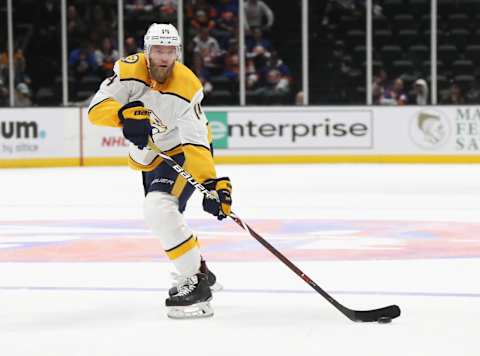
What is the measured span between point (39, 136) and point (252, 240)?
6.50 meters

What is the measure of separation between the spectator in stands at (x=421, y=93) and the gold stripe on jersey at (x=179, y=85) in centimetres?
946

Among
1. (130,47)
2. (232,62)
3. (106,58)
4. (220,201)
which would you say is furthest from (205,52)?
(220,201)

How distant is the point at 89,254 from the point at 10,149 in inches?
262

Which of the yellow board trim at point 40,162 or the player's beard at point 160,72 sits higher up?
the player's beard at point 160,72

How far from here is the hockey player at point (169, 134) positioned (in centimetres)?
384

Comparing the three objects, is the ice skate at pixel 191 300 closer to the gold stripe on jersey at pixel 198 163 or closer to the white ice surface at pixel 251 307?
the white ice surface at pixel 251 307

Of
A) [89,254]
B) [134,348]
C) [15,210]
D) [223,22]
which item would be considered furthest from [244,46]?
[134,348]

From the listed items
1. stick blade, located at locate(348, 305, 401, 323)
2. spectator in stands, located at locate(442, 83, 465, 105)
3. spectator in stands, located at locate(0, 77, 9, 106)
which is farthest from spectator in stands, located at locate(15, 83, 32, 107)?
stick blade, located at locate(348, 305, 401, 323)

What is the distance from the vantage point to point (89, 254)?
540 cm

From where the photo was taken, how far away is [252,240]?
590cm

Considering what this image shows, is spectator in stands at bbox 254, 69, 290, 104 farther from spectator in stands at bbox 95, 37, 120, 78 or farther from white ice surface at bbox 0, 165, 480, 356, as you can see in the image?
white ice surface at bbox 0, 165, 480, 356

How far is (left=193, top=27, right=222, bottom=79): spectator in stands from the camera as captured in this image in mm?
13531

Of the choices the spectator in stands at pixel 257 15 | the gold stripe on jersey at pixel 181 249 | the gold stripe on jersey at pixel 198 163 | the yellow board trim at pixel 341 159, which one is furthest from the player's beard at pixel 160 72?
the spectator in stands at pixel 257 15

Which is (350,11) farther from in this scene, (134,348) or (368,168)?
(134,348)
